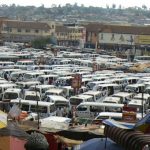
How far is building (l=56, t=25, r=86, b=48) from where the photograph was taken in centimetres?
4447

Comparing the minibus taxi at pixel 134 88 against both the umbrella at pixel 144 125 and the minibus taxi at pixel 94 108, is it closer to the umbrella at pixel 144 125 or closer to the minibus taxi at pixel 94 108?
the minibus taxi at pixel 94 108

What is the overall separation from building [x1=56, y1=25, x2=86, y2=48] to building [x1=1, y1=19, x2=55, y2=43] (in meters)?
0.91

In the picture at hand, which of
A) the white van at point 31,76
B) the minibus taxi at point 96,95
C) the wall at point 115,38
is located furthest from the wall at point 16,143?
the wall at point 115,38

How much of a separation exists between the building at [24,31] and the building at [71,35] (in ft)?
3.00

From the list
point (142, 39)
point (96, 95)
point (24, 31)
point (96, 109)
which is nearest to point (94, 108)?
point (96, 109)

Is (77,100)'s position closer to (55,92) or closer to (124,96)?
(55,92)

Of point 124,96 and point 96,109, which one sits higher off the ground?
point 96,109

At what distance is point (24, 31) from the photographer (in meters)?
45.2

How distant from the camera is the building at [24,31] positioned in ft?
148

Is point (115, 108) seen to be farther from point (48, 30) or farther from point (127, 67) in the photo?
point (48, 30)

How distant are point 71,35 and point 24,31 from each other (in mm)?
4836

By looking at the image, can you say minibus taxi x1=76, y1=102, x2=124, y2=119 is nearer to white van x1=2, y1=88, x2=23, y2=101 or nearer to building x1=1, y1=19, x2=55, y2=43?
white van x1=2, y1=88, x2=23, y2=101

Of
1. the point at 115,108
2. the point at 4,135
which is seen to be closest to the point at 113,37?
the point at 115,108

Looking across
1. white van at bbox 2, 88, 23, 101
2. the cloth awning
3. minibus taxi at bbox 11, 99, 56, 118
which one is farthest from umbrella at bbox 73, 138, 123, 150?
white van at bbox 2, 88, 23, 101
